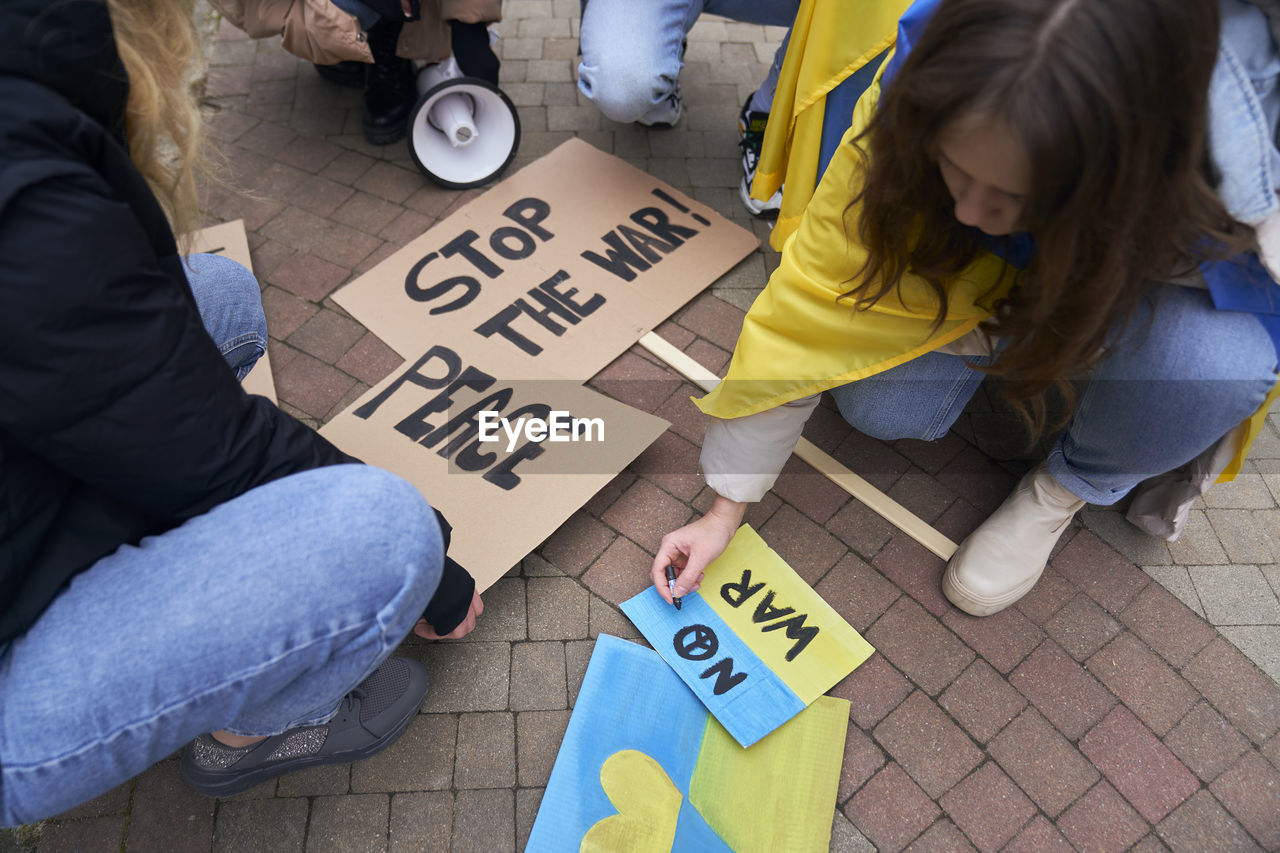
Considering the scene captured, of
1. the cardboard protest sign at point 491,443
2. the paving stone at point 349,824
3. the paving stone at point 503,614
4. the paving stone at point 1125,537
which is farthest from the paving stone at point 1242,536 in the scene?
the paving stone at point 349,824

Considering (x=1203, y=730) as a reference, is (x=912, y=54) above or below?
above

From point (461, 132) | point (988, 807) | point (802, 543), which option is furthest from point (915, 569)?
point (461, 132)

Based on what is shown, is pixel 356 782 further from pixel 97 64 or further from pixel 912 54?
pixel 912 54

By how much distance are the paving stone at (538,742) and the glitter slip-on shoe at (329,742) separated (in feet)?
0.71

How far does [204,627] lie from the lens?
39.0 inches

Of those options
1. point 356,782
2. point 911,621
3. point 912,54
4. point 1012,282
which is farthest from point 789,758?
point 912,54

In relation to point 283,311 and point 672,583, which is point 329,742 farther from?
point 283,311

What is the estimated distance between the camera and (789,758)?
158 cm

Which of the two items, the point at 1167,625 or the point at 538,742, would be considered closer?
the point at 538,742

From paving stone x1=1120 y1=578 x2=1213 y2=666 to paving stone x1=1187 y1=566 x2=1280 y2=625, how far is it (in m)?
0.05

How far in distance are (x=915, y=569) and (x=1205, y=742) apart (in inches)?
26.0

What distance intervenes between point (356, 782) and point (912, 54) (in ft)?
5.07

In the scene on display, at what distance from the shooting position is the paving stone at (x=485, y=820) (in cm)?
149

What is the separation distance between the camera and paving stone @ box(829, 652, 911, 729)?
65.4 inches
